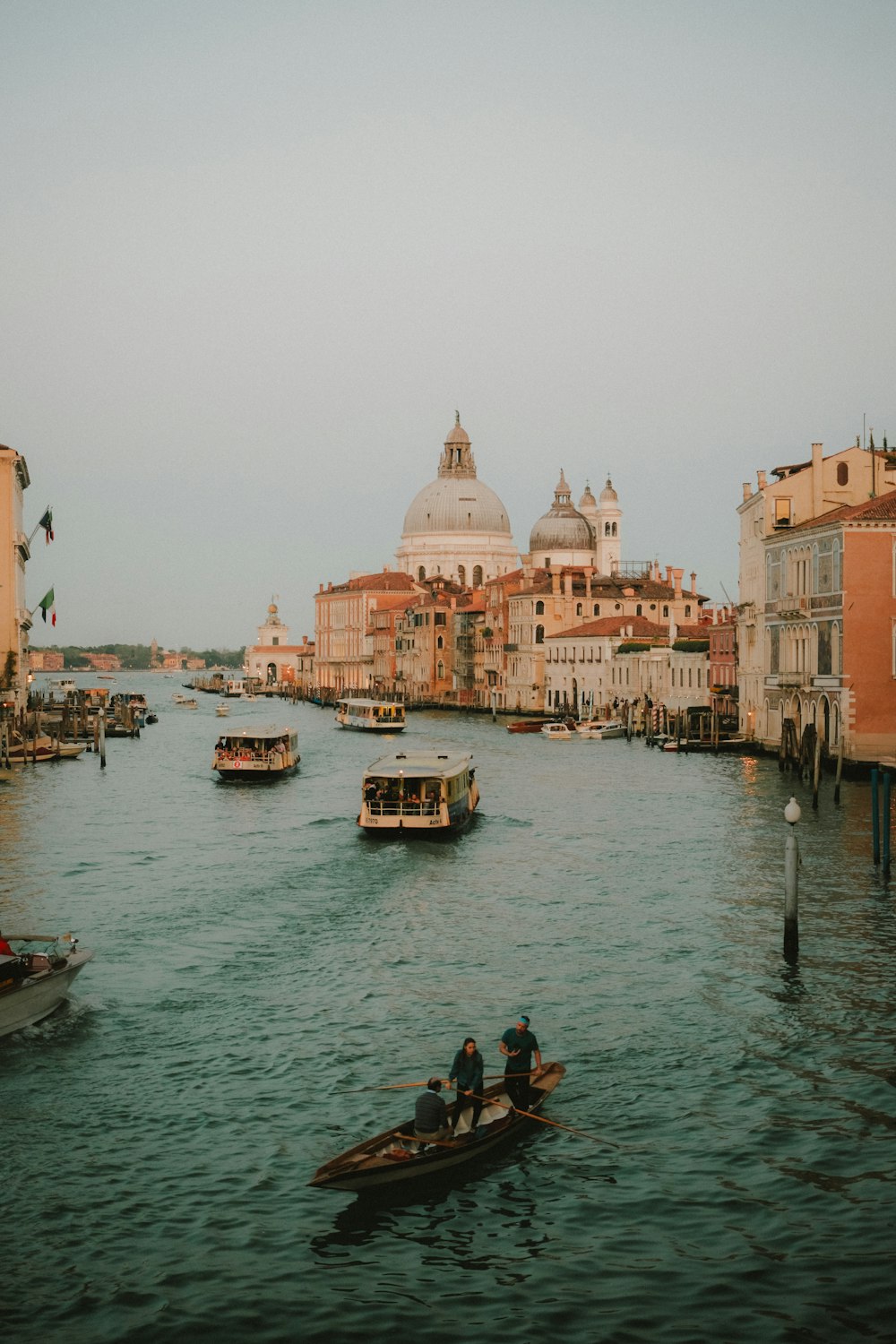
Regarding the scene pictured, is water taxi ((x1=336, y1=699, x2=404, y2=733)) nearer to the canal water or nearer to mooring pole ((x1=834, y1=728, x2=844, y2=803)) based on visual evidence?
mooring pole ((x1=834, y1=728, x2=844, y2=803))

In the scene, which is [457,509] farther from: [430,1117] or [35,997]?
[430,1117]

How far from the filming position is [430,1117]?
45.6ft

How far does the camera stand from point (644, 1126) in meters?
15.1

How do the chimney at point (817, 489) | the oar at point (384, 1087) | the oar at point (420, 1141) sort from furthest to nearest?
the chimney at point (817, 489) → the oar at point (384, 1087) → the oar at point (420, 1141)

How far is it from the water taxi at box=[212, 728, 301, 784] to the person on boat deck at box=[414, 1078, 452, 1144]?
1588 inches

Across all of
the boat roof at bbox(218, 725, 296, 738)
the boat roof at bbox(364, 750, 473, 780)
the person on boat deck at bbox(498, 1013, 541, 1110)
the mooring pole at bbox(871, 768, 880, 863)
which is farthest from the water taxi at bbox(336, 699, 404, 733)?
the person on boat deck at bbox(498, 1013, 541, 1110)

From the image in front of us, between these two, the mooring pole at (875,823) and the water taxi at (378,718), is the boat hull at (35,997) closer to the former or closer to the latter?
the mooring pole at (875,823)

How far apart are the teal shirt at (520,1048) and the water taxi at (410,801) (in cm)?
2057

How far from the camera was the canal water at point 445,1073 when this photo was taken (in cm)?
1176

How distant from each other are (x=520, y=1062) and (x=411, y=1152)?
2.10 metres

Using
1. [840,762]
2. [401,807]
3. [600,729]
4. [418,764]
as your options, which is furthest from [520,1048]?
[600,729]

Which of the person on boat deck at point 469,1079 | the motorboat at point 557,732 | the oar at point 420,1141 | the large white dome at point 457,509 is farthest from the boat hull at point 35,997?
the large white dome at point 457,509

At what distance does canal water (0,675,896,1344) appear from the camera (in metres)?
11.8

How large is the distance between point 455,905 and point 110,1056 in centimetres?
1060
